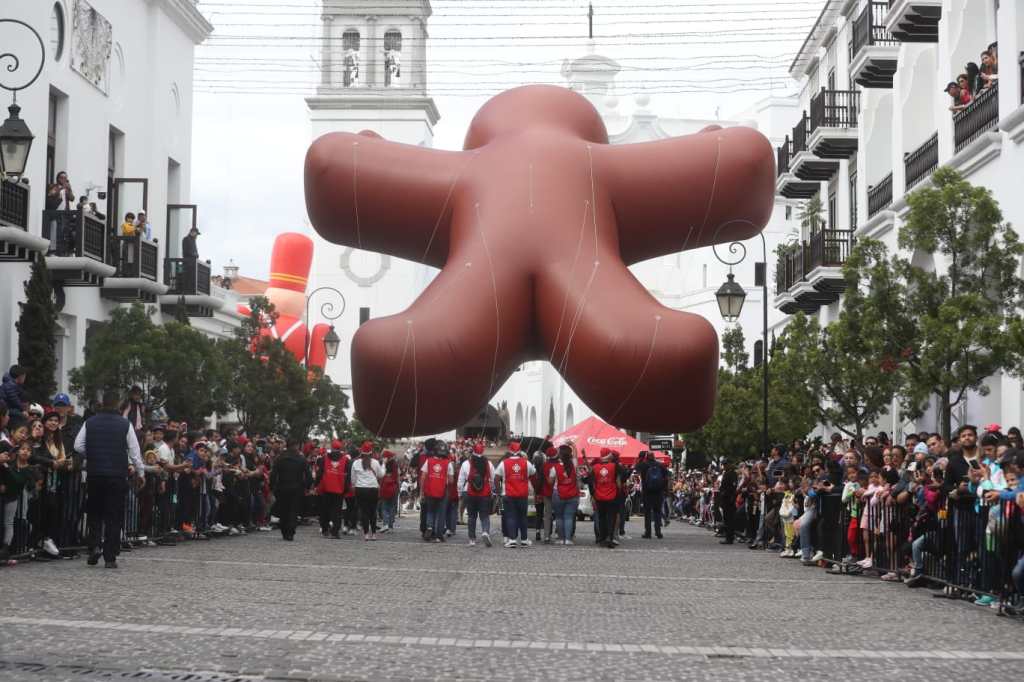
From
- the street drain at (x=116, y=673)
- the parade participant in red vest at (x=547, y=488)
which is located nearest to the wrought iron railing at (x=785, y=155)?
the parade participant in red vest at (x=547, y=488)

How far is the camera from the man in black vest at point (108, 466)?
48.2 feet

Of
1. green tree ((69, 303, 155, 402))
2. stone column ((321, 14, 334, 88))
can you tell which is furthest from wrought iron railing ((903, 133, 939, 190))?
stone column ((321, 14, 334, 88))

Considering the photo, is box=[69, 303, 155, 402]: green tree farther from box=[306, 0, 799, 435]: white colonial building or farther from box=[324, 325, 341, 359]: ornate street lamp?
box=[306, 0, 799, 435]: white colonial building

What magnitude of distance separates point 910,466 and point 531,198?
747cm

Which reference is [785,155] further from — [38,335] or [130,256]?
[38,335]

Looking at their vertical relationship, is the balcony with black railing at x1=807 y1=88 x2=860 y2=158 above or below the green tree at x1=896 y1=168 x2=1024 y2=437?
above

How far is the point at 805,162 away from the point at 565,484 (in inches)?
669

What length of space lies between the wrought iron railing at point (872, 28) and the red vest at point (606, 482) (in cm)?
1286

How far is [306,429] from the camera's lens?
36969 mm

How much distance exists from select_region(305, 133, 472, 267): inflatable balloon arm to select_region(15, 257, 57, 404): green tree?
15.7m

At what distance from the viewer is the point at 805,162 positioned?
37.4 meters

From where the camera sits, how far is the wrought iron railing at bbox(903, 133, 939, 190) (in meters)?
27.4

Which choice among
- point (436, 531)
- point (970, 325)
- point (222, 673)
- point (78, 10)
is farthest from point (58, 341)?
point (222, 673)

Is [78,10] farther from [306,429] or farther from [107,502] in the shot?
[107,502]
